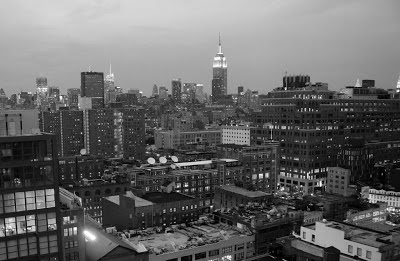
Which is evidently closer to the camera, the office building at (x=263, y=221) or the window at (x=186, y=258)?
the window at (x=186, y=258)

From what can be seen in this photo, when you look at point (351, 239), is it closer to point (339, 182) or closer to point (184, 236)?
point (184, 236)

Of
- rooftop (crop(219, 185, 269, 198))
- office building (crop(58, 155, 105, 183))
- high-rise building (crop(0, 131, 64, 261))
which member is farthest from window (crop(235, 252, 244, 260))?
office building (crop(58, 155, 105, 183))

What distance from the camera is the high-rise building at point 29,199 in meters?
44.1

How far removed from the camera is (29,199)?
4516 centimetres

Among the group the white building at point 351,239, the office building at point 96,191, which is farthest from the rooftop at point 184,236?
the office building at point 96,191

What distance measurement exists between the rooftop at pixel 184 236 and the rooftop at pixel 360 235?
17.9 metres

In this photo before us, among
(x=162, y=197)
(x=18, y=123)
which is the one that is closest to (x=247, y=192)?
(x=162, y=197)

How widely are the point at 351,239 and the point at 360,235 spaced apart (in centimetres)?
394

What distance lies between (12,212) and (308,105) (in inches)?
5239

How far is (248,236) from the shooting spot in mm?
82688

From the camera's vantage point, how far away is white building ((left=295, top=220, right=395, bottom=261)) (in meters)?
63.9

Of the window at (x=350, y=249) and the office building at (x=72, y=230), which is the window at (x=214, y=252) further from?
the office building at (x=72, y=230)

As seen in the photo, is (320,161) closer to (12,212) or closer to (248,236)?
(248,236)

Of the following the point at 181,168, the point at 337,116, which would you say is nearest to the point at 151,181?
the point at 181,168
